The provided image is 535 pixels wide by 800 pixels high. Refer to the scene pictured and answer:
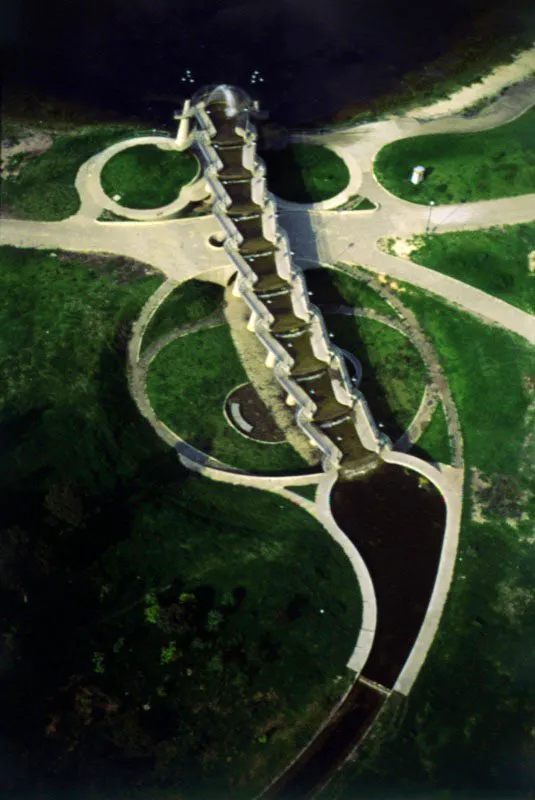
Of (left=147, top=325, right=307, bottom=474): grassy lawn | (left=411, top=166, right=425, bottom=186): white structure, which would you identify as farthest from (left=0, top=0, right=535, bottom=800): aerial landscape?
(left=411, top=166, right=425, bottom=186): white structure

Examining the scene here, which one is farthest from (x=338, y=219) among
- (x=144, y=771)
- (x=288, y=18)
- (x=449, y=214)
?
(x=144, y=771)

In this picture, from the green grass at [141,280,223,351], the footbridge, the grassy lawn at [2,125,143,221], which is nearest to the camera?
the footbridge

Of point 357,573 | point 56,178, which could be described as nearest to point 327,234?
point 56,178

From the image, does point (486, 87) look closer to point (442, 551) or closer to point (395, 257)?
point (395, 257)

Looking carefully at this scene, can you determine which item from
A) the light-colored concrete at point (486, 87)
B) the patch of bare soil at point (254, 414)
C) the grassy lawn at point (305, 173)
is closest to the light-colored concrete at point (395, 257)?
the grassy lawn at point (305, 173)

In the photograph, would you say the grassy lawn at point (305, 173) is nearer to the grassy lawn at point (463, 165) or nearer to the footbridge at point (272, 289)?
the footbridge at point (272, 289)

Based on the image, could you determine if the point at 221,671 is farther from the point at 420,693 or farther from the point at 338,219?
the point at 338,219

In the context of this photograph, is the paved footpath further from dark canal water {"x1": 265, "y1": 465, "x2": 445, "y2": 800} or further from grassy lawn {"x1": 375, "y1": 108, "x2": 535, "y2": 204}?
dark canal water {"x1": 265, "y1": 465, "x2": 445, "y2": 800}
